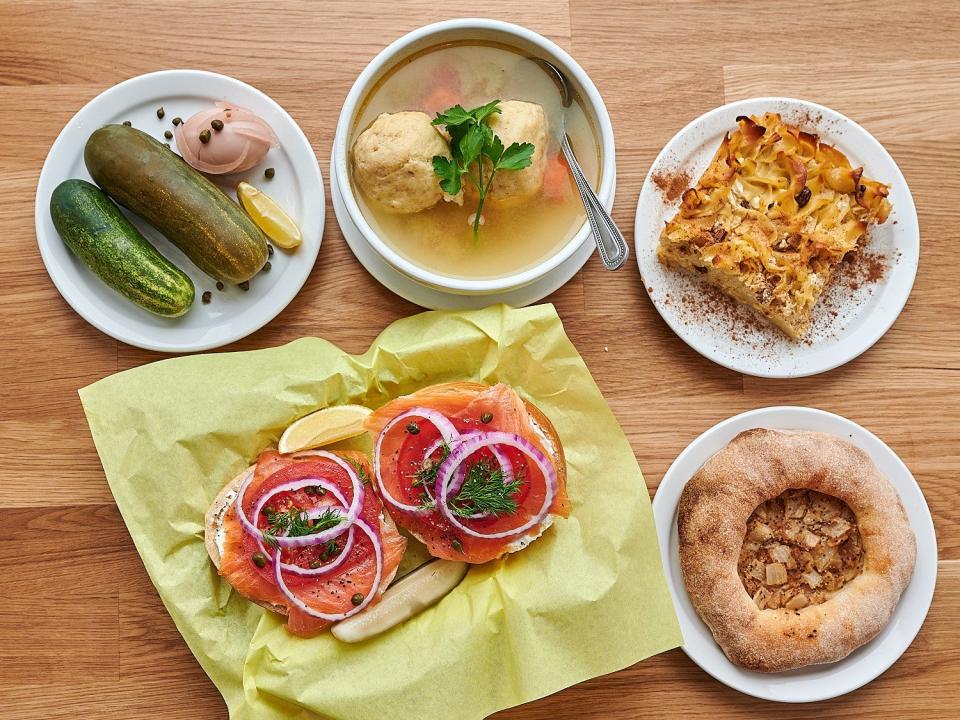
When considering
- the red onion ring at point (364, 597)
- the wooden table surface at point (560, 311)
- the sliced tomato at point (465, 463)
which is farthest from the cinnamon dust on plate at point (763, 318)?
the red onion ring at point (364, 597)

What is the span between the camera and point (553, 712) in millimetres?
2184

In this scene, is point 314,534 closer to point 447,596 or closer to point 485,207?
point 447,596

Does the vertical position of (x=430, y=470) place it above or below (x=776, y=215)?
below

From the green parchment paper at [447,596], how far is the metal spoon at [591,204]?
7.8 inches

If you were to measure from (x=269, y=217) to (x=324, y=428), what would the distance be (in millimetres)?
531

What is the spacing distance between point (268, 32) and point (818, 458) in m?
1.75

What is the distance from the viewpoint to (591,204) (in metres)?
1.97

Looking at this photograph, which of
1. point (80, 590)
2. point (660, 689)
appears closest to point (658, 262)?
point (660, 689)

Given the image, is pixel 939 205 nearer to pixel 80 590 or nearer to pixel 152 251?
pixel 152 251

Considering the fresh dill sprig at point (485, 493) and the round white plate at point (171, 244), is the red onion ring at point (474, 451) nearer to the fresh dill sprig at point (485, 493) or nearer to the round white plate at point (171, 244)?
the fresh dill sprig at point (485, 493)

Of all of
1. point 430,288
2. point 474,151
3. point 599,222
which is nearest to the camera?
point 474,151

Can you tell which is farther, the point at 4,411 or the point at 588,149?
the point at 4,411

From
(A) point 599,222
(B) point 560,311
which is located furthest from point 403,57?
(B) point 560,311

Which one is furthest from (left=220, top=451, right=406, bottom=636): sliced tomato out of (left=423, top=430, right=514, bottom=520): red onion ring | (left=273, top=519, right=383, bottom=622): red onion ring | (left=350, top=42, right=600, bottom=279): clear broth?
(left=350, top=42, right=600, bottom=279): clear broth
